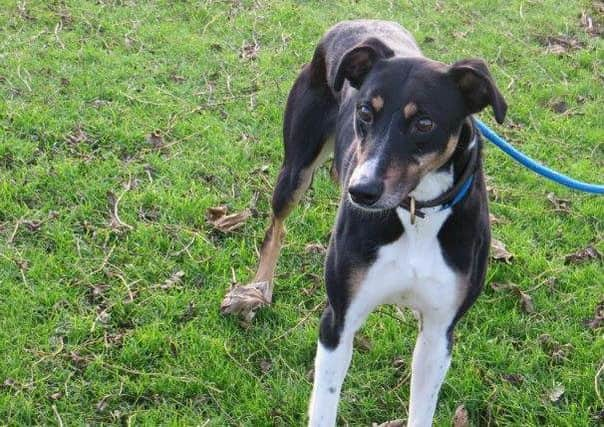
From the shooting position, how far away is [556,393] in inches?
169

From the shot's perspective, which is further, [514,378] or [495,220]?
[495,220]

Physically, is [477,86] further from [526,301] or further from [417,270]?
[526,301]

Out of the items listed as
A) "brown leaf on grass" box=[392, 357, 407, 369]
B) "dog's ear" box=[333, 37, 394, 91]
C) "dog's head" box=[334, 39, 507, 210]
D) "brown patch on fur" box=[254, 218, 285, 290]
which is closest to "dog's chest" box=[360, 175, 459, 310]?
"dog's head" box=[334, 39, 507, 210]

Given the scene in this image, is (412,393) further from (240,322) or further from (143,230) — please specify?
(143,230)

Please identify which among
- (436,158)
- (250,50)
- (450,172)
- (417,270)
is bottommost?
(250,50)

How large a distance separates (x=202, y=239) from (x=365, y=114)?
2230 millimetres

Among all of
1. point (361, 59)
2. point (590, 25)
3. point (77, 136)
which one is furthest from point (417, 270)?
point (590, 25)

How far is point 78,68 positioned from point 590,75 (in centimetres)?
470

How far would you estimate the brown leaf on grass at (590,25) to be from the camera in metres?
9.03

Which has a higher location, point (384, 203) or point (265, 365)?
point (384, 203)

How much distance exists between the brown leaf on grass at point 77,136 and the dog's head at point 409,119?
3356mm

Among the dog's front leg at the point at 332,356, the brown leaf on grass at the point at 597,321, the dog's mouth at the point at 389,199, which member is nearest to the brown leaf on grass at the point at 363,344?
the dog's front leg at the point at 332,356

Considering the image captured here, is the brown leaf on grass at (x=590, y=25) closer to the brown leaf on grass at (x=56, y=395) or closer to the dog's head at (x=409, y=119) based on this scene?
the dog's head at (x=409, y=119)

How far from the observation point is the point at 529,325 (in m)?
4.75
